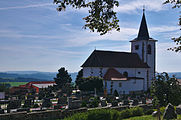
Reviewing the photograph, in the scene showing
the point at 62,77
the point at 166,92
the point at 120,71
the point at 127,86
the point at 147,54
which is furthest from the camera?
the point at 62,77

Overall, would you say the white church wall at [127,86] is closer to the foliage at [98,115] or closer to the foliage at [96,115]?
the foliage at [98,115]

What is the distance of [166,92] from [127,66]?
31.8 meters

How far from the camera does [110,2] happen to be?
8.84m

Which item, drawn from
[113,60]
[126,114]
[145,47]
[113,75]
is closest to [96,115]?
[126,114]

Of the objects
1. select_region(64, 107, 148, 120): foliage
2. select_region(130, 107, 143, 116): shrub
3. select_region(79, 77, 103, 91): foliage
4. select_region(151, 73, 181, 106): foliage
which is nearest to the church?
select_region(79, 77, 103, 91): foliage

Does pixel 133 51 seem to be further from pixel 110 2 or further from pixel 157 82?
A: pixel 110 2

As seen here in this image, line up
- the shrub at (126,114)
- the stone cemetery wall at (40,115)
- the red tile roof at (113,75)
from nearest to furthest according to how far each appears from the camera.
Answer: the stone cemetery wall at (40,115) → the shrub at (126,114) → the red tile roof at (113,75)

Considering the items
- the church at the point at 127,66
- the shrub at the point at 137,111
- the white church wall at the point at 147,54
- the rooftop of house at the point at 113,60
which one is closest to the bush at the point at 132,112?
the shrub at the point at 137,111

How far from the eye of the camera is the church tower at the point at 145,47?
5147cm

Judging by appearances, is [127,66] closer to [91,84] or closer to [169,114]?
[91,84]

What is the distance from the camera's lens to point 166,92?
16.3m

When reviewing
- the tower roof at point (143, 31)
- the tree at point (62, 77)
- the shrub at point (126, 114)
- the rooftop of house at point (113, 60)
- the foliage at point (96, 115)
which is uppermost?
the tower roof at point (143, 31)

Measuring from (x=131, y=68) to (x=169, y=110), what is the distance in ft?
116

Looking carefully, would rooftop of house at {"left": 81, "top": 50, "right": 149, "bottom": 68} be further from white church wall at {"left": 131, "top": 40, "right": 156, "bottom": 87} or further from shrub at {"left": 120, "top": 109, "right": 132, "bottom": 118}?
shrub at {"left": 120, "top": 109, "right": 132, "bottom": 118}
